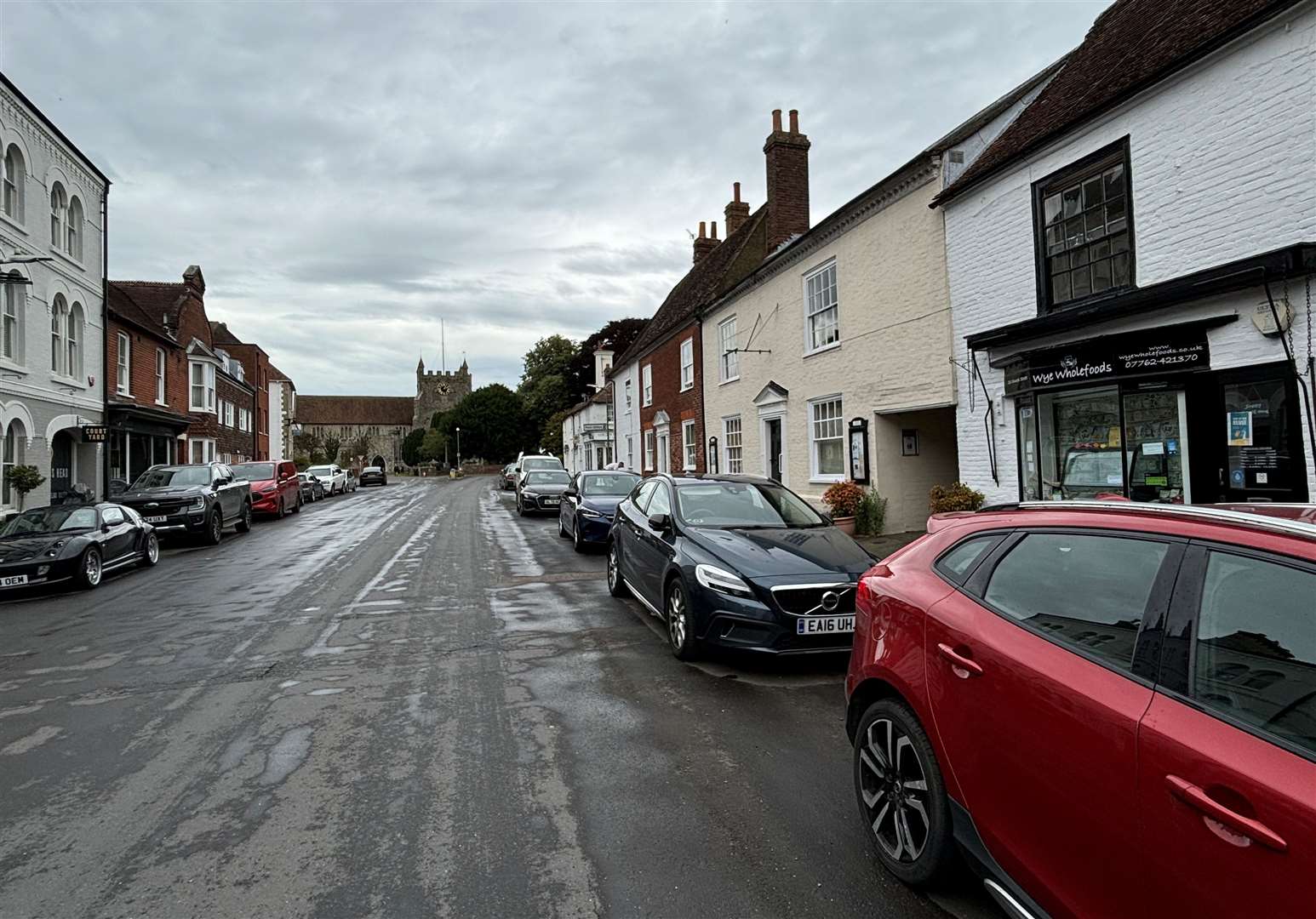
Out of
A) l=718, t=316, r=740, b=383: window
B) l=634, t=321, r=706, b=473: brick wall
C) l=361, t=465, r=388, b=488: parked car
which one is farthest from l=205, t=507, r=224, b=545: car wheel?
l=361, t=465, r=388, b=488: parked car

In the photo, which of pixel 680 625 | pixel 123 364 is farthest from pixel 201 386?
pixel 680 625

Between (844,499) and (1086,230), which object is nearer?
(1086,230)

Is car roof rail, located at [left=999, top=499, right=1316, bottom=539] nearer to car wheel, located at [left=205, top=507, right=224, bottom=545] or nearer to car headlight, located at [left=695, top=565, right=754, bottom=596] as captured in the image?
car headlight, located at [left=695, top=565, right=754, bottom=596]

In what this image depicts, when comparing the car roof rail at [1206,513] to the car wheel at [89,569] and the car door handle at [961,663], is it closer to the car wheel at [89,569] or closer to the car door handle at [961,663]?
the car door handle at [961,663]

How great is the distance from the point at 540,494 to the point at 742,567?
1679cm

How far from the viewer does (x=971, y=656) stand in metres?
2.65

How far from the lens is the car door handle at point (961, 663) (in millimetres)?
2613

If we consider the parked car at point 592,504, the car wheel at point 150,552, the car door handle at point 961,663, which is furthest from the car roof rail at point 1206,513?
the car wheel at point 150,552

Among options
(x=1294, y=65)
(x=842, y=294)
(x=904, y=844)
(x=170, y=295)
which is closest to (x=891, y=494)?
(x=842, y=294)

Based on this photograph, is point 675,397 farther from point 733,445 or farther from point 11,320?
point 11,320

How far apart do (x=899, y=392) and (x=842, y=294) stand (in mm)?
2594

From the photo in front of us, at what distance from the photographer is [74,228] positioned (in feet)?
64.2

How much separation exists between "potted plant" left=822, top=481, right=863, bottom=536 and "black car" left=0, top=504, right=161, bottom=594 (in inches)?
447

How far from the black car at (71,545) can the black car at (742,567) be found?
7907 mm
